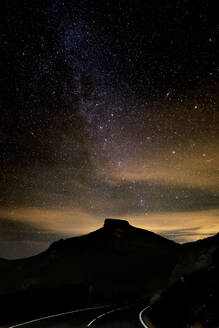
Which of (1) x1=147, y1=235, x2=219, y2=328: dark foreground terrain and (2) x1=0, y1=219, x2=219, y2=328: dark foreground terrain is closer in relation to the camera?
(1) x1=147, y1=235, x2=219, y2=328: dark foreground terrain

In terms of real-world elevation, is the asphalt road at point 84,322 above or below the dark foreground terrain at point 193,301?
below

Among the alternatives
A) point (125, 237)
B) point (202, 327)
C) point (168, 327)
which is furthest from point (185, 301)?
point (125, 237)

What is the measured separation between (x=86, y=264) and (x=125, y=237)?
31725 mm

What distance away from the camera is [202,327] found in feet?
34.6

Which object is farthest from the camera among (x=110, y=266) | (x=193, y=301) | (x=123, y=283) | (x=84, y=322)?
(x=110, y=266)

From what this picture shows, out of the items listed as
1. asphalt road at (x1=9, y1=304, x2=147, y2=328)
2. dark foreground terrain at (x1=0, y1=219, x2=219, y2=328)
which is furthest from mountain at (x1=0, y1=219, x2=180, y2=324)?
asphalt road at (x1=9, y1=304, x2=147, y2=328)

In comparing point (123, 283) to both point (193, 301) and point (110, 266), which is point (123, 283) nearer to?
point (110, 266)

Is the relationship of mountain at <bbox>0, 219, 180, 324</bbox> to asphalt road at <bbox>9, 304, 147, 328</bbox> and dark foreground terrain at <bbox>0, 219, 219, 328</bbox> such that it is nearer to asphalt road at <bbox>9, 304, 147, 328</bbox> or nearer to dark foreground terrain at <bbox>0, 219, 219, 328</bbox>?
dark foreground terrain at <bbox>0, 219, 219, 328</bbox>

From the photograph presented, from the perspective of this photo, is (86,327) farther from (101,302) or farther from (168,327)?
(101,302)

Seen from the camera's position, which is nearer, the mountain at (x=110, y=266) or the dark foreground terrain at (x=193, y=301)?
the dark foreground terrain at (x=193, y=301)

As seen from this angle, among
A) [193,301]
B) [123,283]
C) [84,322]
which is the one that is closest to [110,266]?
[123,283]

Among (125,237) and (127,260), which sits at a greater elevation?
(125,237)

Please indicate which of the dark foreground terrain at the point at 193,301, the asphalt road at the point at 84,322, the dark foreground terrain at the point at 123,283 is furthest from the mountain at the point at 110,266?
the dark foreground terrain at the point at 193,301

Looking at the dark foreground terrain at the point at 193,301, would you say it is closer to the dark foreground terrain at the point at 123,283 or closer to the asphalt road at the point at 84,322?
the dark foreground terrain at the point at 123,283
